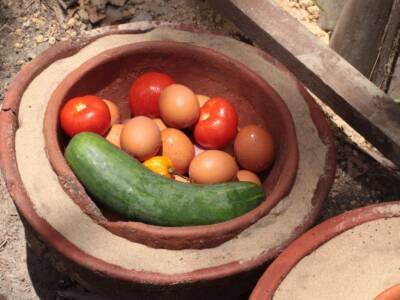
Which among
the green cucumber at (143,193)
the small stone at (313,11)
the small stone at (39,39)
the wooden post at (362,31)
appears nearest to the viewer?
the green cucumber at (143,193)

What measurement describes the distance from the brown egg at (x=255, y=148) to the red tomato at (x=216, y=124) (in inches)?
1.5

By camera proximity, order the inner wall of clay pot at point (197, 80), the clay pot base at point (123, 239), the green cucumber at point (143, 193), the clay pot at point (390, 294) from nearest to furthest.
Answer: the clay pot at point (390, 294) < the clay pot base at point (123, 239) < the green cucumber at point (143, 193) < the inner wall of clay pot at point (197, 80)

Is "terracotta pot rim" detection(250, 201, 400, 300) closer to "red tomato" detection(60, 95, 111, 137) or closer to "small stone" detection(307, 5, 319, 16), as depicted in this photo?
"red tomato" detection(60, 95, 111, 137)

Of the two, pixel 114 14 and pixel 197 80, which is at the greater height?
pixel 197 80

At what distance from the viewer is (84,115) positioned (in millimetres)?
1881

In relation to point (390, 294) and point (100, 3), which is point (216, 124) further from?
point (100, 3)

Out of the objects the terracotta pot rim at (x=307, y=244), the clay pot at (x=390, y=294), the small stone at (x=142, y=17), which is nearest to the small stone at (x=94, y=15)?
the small stone at (x=142, y=17)

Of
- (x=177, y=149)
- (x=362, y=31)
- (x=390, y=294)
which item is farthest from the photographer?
(x=362, y=31)

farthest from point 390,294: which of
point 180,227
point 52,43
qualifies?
point 52,43

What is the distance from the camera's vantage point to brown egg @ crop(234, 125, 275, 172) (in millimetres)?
1947

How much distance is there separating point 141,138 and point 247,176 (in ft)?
1.11

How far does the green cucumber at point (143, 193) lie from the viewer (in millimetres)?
1766

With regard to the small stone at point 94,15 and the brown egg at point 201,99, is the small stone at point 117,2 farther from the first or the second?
the brown egg at point 201,99

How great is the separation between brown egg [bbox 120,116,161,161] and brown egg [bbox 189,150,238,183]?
0.13 m
